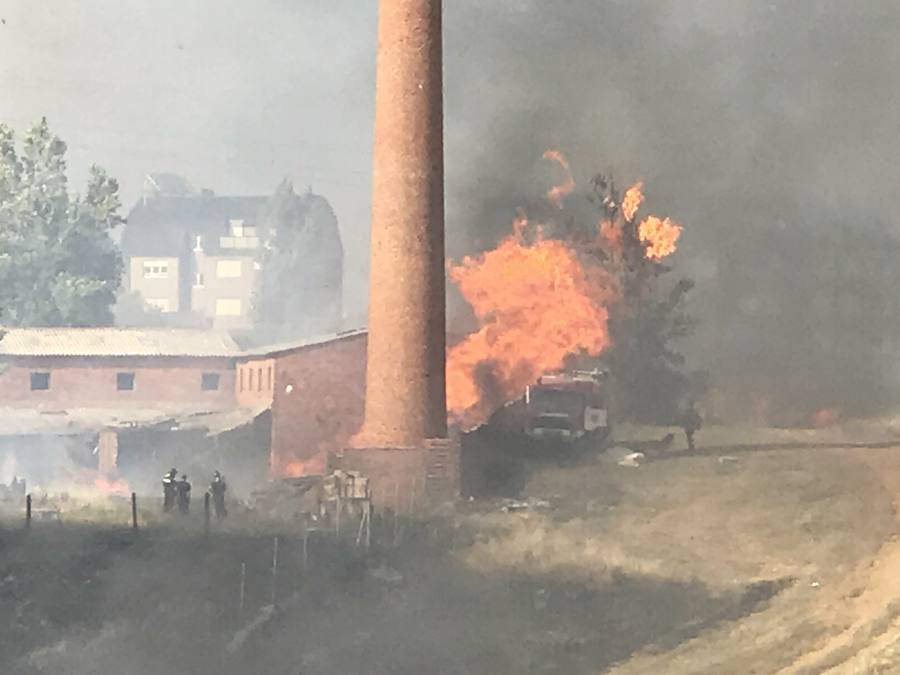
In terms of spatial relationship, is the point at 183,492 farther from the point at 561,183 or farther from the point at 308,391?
the point at 561,183

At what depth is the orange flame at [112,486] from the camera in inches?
137

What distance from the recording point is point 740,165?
11.6 ft

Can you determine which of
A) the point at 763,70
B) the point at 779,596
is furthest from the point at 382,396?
the point at 763,70

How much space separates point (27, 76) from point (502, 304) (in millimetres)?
1897

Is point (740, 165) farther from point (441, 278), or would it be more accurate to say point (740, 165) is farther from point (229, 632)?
point (229, 632)

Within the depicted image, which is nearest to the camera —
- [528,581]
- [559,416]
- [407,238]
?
[528,581]

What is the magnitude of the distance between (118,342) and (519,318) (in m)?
1.39

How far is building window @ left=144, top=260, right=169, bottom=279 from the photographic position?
142 inches

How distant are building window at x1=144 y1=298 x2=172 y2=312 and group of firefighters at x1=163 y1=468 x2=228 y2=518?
1.81 ft

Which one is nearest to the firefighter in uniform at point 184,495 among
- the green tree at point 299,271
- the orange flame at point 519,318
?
the green tree at point 299,271

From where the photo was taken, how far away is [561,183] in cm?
354

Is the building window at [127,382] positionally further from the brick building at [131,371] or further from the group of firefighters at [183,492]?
the group of firefighters at [183,492]

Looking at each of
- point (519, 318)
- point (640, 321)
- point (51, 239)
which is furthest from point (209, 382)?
point (640, 321)

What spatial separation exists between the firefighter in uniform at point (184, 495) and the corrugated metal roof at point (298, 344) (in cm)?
47
